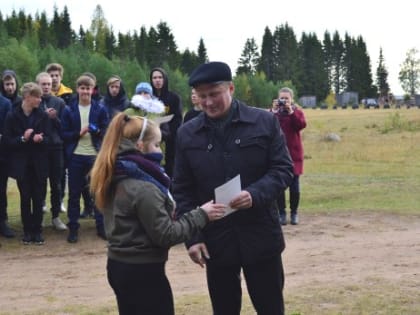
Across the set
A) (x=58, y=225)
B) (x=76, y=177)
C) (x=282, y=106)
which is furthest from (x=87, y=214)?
(x=282, y=106)

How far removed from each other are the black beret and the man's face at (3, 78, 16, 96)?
19.2 ft

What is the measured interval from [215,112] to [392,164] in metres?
17.0

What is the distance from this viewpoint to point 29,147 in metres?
8.58

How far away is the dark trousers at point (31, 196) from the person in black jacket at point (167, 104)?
5.88 feet

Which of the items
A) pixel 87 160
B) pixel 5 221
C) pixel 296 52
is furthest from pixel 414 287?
pixel 296 52

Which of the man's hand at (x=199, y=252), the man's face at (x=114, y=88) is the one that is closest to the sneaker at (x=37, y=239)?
the man's face at (x=114, y=88)

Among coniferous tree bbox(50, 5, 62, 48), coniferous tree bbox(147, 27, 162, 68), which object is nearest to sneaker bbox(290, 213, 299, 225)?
coniferous tree bbox(147, 27, 162, 68)

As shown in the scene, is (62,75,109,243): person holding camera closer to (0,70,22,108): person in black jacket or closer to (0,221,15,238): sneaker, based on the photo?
(0,70,22,108): person in black jacket

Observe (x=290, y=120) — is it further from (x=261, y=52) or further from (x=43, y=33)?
(x=261, y=52)

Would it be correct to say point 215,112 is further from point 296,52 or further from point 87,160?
point 296,52

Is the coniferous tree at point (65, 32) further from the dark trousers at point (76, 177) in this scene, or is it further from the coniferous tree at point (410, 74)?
the dark trousers at point (76, 177)

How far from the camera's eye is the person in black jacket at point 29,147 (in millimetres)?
8430

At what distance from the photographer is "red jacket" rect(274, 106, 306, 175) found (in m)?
9.60

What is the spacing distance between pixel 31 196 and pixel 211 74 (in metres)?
5.66
